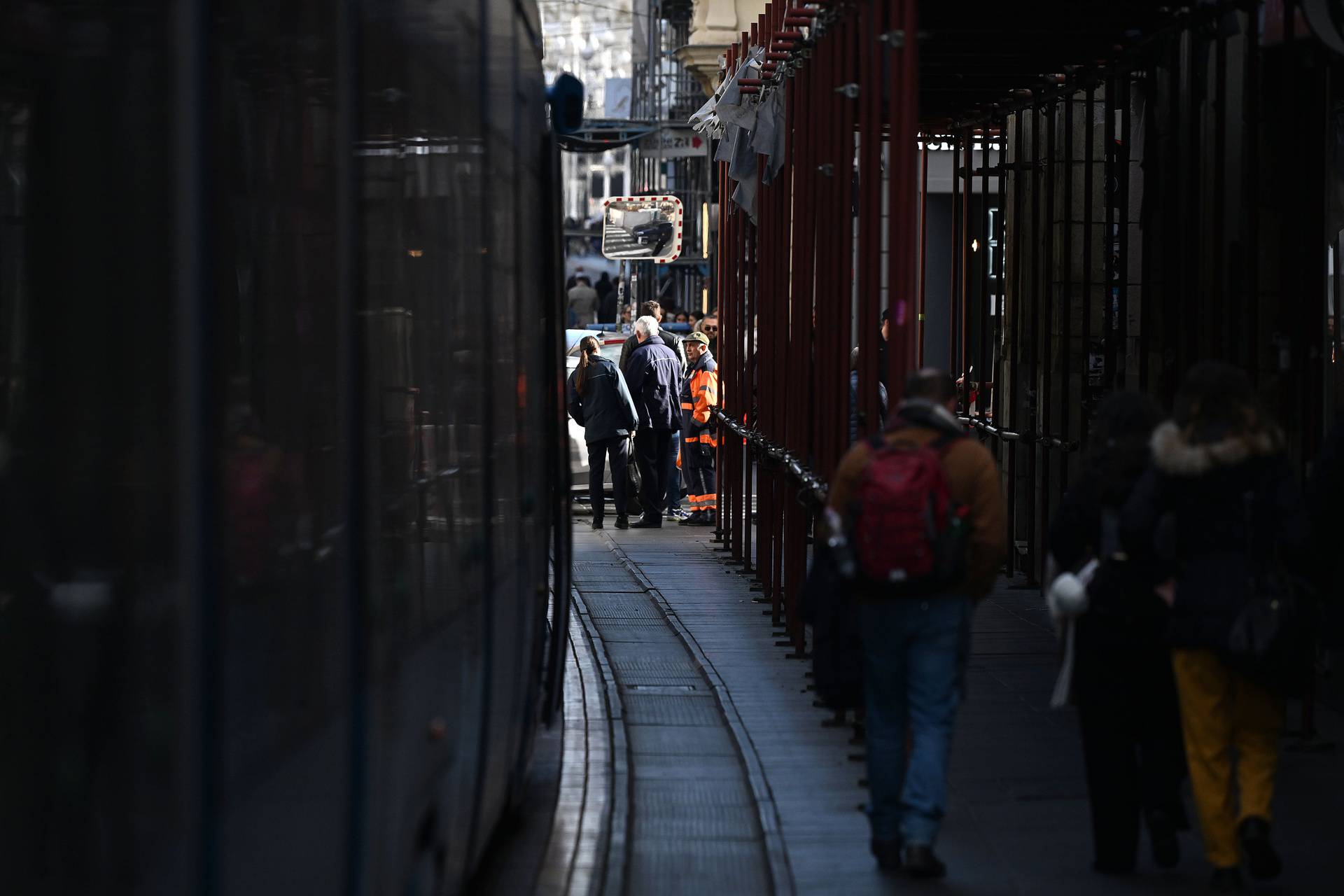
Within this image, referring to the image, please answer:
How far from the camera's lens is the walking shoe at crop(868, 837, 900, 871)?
6.23m

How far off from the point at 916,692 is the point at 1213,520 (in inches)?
40.1

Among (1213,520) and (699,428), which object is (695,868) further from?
(699,428)

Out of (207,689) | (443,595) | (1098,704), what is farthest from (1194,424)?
(207,689)

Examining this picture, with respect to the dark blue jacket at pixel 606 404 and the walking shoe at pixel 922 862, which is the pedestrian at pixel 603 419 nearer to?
the dark blue jacket at pixel 606 404

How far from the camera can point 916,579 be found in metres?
5.93

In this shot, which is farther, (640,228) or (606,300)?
(606,300)

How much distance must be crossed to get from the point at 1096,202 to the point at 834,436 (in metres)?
5.02

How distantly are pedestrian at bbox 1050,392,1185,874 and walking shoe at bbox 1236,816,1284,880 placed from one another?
1.07 feet

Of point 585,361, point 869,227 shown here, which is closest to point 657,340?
point 585,361

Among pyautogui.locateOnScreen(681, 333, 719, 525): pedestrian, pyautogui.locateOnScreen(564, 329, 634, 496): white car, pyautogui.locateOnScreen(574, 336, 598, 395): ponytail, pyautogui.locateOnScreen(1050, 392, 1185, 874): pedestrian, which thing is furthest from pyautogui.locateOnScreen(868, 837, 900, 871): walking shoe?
pyautogui.locateOnScreen(564, 329, 634, 496): white car

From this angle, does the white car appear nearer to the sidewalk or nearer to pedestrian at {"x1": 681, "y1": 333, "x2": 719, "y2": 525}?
pedestrian at {"x1": 681, "y1": 333, "x2": 719, "y2": 525}

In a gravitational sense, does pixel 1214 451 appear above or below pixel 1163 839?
above

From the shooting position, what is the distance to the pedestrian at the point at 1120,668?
6.12 m

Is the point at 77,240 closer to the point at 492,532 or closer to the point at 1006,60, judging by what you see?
the point at 492,532
